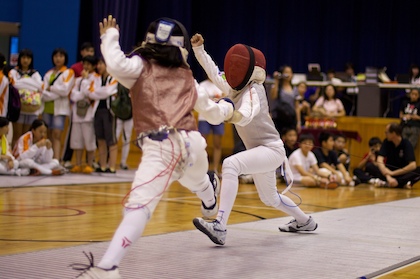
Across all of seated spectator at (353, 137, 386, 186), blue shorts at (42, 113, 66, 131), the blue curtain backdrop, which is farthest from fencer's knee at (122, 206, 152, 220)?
the blue curtain backdrop

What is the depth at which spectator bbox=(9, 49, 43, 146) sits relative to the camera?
28.2ft

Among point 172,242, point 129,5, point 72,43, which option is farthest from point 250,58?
point 129,5

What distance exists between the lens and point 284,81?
9.62 meters

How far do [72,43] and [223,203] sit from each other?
8.57 metres

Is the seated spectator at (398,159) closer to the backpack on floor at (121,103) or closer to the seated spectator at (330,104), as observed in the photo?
the seated spectator at (330,104)

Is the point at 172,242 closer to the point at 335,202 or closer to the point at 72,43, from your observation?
the point at 335,202

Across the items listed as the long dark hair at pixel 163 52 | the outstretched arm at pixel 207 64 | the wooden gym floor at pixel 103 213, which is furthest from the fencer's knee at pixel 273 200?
the long dark hair at pixel 163 52

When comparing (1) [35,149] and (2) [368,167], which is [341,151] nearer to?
(2) [368,167]

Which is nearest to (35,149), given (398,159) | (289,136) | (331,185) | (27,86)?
(27,86)

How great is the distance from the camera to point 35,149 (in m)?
8.08

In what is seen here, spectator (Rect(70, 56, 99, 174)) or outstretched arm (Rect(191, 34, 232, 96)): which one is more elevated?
outstretched arm (Rect(191, 34, 232, 96))

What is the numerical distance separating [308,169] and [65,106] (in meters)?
3.00

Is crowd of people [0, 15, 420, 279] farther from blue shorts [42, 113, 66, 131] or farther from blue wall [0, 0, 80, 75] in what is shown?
blue wall [0, 0, 80, 75]

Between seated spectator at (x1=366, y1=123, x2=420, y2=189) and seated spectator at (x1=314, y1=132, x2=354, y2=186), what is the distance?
1.53 feet
